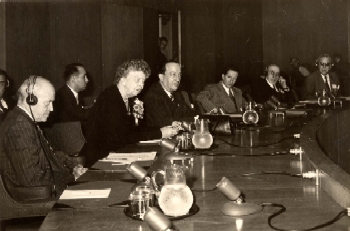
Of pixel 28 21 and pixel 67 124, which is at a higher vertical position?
pixel 28 21

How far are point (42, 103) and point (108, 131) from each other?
61cm

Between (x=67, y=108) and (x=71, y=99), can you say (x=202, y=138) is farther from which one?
(x=71, y=99)

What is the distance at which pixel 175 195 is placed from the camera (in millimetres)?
1416

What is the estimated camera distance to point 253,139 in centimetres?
312

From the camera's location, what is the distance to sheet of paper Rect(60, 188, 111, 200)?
1723 mm

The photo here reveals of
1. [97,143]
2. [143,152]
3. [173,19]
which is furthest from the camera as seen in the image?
[173,19]

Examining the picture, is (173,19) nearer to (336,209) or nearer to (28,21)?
(28,21)

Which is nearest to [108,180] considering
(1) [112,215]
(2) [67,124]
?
(1) [112,215]

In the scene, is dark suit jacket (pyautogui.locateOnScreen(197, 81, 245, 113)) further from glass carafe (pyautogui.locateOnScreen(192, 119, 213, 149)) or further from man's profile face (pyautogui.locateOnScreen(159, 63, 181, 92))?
glass carafe (pyautogui.locateOnScreen(192, 119, 213, 149))

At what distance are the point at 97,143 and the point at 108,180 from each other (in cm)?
127

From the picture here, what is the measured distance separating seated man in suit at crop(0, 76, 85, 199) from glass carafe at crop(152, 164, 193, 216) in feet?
3.76

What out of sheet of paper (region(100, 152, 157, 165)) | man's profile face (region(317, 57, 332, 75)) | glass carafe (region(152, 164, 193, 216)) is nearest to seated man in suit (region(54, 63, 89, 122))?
sheet of paper (region(100, 152, 157, 165))

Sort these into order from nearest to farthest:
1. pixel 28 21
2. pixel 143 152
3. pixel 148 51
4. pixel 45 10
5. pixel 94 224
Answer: pixel 94 224, pixel 143 152, pixel 28 21, pixel 45 10, pixel 148 51

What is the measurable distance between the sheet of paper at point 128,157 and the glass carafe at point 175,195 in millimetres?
947
